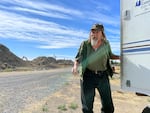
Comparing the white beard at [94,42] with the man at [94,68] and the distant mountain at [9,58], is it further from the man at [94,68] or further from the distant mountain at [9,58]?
the distant mountain at [9,58]

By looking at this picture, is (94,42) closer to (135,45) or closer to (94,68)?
(94,68)

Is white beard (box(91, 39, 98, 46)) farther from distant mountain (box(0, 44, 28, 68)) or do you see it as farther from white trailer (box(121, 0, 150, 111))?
distant mountain (box(0, 44, 28, 68))

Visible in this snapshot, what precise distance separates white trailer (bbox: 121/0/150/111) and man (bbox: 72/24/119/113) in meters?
0.35

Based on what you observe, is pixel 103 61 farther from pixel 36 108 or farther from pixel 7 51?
pixel 7 51

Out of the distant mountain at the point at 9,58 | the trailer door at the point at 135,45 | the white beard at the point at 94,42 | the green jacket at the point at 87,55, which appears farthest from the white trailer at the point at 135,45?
the distant mountain at the point at 9,58

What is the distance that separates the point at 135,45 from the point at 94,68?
1.01 metres

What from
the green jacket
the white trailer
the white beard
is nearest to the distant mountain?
the green jacket

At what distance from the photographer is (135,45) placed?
22.4 ft

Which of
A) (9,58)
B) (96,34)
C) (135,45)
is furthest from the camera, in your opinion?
(9,58)

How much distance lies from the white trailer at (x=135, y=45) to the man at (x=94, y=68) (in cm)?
35

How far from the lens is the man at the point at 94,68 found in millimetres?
7508

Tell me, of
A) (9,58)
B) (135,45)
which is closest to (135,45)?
(135,45)

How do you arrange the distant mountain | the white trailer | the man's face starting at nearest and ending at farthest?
the white trailer
the man's face
the distant mountain

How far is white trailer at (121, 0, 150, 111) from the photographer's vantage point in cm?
641
